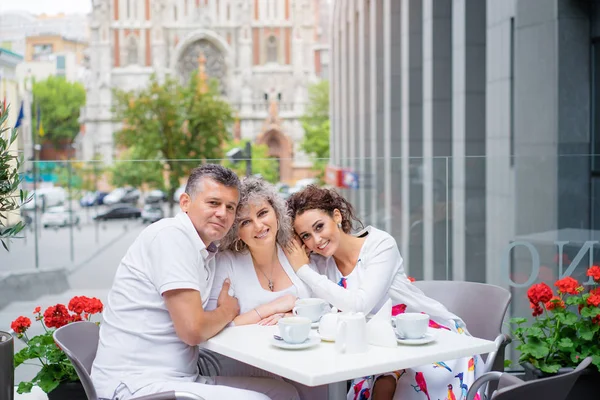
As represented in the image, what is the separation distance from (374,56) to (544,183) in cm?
1456

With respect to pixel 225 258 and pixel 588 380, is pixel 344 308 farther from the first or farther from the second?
pixel 588 380

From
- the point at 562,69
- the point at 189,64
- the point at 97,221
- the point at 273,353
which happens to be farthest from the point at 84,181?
the point at 189,64

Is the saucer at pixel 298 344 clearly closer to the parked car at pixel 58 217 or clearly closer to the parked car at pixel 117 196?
the parked car at pixel 117 196

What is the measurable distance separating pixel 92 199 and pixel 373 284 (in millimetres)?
5595

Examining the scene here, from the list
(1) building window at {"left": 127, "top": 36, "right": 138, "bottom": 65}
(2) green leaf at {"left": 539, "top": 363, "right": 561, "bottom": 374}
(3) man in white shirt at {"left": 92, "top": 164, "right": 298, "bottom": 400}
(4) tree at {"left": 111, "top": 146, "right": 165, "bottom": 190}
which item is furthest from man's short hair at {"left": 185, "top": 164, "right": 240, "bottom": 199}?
(1) building window at {"left": 127, "top": 36, "right": 138, "bottom": 65}

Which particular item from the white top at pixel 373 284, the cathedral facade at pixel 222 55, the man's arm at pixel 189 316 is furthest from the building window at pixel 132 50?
the man's arm at pixel 189 316

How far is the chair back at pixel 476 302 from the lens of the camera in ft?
14.8

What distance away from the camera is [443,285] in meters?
4.86

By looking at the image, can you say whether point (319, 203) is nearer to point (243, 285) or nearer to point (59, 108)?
point (243, 285)

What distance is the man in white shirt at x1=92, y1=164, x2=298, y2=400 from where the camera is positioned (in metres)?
3.60

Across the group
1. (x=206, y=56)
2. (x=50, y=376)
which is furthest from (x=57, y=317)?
(x=206, y=56)

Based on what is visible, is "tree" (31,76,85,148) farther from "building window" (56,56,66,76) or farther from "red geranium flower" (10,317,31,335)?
"red geranium flower" (10,317,31,335)

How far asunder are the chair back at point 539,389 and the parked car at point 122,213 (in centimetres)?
708

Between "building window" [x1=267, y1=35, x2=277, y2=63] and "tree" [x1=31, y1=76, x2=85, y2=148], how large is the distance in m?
23.3
